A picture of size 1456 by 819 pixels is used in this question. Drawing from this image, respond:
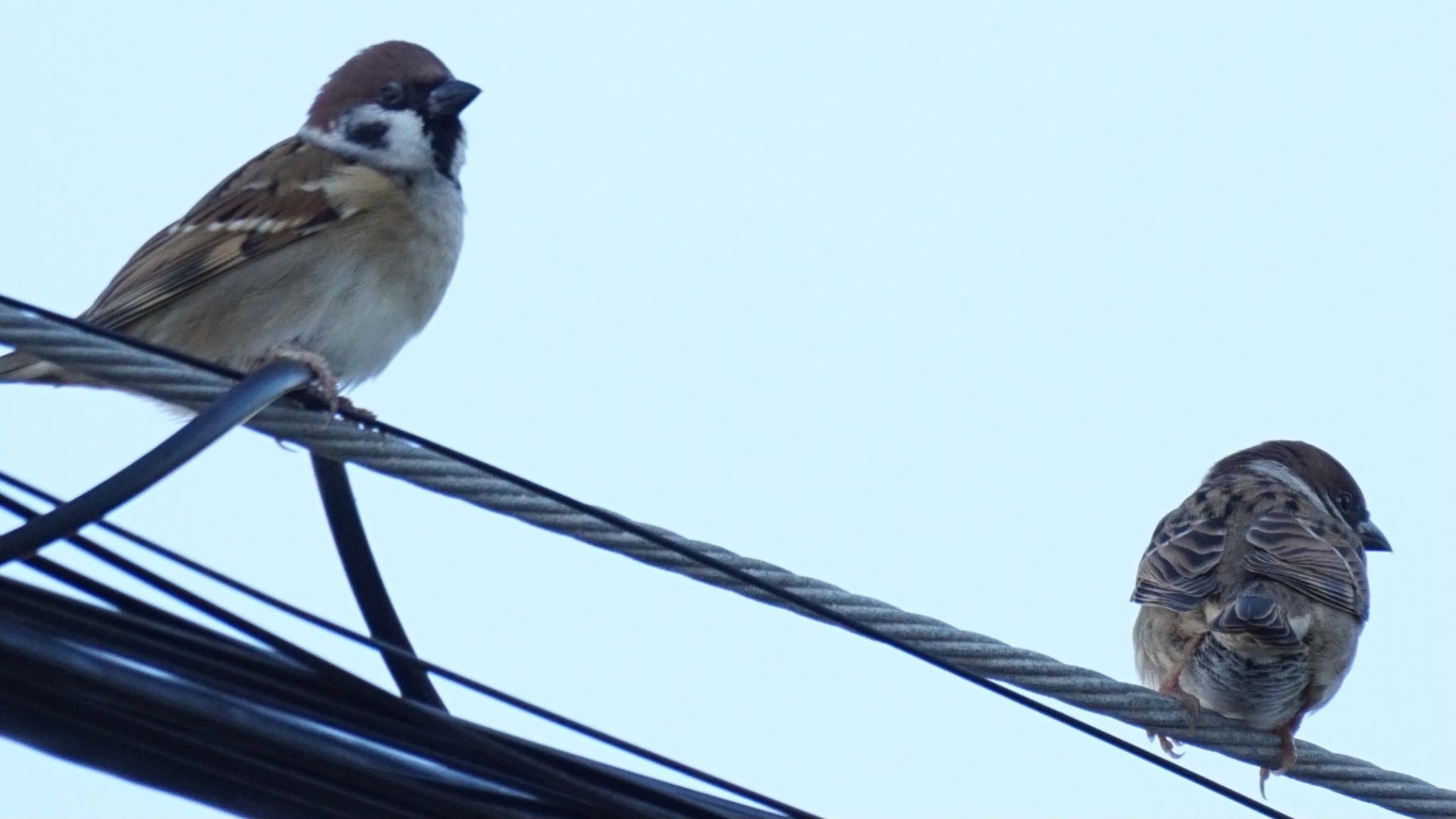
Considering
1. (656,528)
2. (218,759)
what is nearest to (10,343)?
(218,759)

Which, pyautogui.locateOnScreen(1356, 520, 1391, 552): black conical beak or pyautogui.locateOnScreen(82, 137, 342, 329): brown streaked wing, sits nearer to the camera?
pyautogui.locateOnScreen(82, 137, 342, 329): brown streaked wing

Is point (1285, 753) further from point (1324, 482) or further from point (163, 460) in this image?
point (163, 460)

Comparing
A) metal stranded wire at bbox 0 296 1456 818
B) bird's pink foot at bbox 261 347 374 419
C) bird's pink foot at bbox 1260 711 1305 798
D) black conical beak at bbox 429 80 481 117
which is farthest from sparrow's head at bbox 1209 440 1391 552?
bird's pink foot at bbox 261 347 374 419

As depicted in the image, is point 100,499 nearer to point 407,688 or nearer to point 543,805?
point 407,688

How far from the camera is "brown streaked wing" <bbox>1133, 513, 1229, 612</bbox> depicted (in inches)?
182

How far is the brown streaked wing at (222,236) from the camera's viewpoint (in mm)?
4699

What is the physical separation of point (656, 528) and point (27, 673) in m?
0.95

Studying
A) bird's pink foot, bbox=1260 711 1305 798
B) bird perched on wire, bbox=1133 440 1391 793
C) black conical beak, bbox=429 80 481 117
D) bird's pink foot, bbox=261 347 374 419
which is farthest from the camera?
black conical beak, bbox=429 80 481 117

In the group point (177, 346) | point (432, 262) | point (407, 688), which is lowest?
point (407, 688)

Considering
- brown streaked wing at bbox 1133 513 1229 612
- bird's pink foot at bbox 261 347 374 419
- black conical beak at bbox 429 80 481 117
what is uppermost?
black conical beak at bbox 429 80 481 117

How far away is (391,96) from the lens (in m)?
5.32

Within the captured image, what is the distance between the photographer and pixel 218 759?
7.98 ft

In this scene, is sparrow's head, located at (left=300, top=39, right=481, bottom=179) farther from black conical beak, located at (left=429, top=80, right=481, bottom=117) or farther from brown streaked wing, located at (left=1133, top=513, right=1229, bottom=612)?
brown streaked wing, located at (left=1133, top=513, right=1229, bottom=612)

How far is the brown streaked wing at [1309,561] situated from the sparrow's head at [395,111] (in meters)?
2.51
